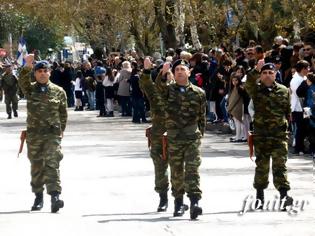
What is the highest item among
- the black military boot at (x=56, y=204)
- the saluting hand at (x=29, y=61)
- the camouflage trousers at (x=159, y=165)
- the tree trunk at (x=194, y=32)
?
the tree trunk at (x=194, y=32)

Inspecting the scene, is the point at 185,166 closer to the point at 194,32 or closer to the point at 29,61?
the point at 29,61

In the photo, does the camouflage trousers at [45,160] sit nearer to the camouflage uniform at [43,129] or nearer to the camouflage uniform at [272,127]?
the camouflage uniform at [43,129]

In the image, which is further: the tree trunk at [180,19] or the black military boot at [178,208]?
the tree trunk at [180,19]

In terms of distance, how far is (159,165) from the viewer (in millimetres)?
14469

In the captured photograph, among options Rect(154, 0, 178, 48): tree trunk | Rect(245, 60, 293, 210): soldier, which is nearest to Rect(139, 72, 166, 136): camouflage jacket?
Rect(245, 60, 293, 210): soldier

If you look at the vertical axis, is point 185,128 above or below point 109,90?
above

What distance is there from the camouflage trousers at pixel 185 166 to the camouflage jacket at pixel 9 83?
2768 cm

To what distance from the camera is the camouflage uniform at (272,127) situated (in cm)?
1418

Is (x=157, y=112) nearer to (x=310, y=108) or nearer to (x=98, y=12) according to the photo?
(x=310, y=108)

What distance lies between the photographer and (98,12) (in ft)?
184

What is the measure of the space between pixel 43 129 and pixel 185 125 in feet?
6.73

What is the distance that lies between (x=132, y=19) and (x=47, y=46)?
50.3 m

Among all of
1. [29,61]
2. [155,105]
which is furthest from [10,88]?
[155,105]

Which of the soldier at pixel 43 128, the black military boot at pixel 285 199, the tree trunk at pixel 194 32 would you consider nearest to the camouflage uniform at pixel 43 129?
the soldier at pixel 43 128
